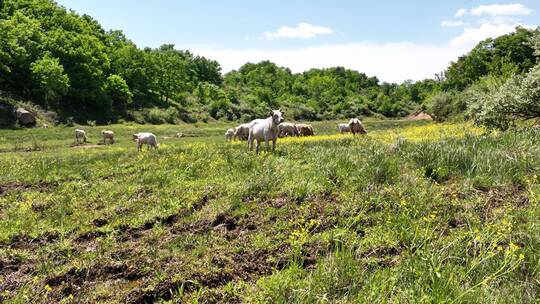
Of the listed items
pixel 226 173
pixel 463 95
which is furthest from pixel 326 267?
pixel 463 95

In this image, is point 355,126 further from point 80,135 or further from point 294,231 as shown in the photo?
point 294,231

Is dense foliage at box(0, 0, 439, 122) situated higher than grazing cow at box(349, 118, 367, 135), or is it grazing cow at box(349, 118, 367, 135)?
dense foliage at box(0, 0, 439, 122)

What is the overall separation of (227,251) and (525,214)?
5.23 meters

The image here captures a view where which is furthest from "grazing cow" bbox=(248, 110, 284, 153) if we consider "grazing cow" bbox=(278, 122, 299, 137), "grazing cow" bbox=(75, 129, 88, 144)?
"grazing cow" bbox=(75, 129, 88, 144)

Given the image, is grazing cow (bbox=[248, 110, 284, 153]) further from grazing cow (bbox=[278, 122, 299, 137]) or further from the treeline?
grazing cow (bbox=[278, 122, 299, 137])

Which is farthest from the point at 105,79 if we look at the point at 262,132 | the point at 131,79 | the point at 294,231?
the point at 294,231

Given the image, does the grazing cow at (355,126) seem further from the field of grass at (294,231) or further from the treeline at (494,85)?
the field of grass at (294,231)

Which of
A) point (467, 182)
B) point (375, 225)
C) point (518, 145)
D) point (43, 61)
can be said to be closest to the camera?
point (375, 225)

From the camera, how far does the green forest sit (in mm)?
54688

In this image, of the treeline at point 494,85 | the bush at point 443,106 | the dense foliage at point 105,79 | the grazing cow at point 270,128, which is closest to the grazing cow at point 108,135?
the grazing cow at point 270,128

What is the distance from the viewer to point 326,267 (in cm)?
612

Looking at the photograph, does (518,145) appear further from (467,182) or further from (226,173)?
(226,173)

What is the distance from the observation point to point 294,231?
743 cm

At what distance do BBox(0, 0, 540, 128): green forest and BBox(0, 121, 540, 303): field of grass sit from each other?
1185cm
